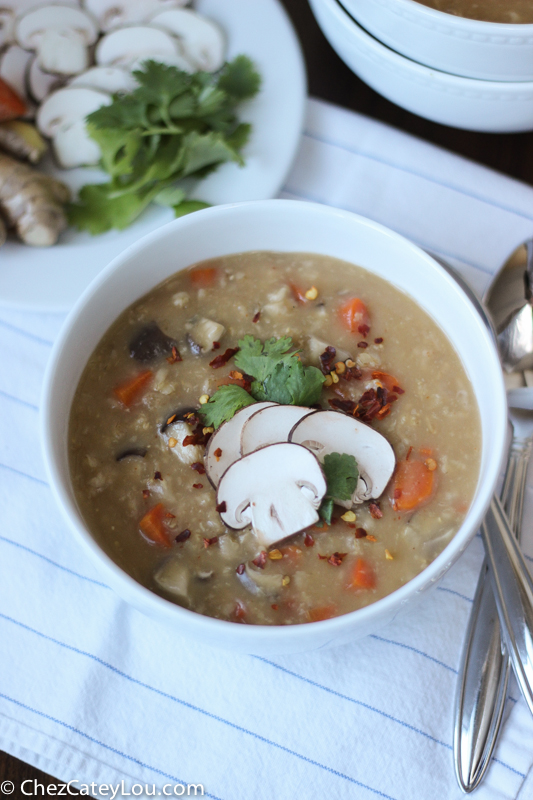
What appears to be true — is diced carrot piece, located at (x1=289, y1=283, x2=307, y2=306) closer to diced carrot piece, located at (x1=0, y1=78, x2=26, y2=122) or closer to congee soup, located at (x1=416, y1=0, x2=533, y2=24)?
congee soup, located at (x1=416, y1=0, x2=533, y2=24)

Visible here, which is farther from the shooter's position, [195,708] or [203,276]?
[203,276]

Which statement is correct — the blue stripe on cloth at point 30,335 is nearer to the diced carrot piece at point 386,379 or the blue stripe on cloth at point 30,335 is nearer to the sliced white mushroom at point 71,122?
the sliced white mushroom at point 71,122

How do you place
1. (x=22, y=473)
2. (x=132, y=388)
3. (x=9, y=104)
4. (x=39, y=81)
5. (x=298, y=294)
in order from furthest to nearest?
(x=39, y=81) < (x=9, y=104) < (x=22, y=473) < (x=298, y=294) < (x=132, y=388)

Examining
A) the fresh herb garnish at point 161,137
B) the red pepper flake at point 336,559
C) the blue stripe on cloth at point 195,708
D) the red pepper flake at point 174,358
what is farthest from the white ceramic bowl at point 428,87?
the blue stripe on cloth at point 195,708

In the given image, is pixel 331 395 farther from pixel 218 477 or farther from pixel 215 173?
pixel 215 173

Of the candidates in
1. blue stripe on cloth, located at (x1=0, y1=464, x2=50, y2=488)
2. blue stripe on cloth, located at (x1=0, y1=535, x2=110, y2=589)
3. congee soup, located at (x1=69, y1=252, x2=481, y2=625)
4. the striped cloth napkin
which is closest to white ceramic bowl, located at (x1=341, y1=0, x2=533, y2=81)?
congee soup, located at (x1=69, y1=252, x2=481, y2=625)

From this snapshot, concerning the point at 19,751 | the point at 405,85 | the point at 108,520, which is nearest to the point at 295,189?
the point at 405,85

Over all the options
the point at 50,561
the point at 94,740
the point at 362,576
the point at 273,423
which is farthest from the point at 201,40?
the point at 94,740

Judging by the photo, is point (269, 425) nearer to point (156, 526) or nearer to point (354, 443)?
point (354, 443)
